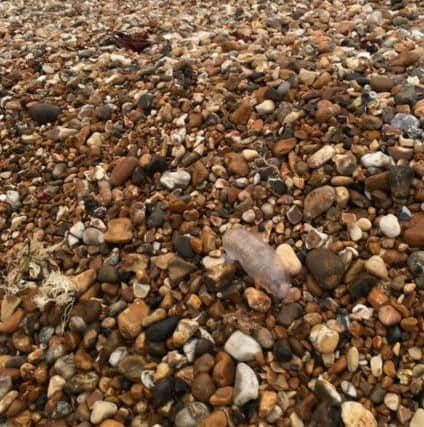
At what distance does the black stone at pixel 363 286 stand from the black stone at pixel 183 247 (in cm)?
106

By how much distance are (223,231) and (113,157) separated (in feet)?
4.48

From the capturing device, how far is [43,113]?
15.3 feet

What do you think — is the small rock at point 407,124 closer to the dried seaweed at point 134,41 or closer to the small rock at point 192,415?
the small rock at point 192,415

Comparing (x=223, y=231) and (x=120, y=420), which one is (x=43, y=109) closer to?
(x=223, y=231)

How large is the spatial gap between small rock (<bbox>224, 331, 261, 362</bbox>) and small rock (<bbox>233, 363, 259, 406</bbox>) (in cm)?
6

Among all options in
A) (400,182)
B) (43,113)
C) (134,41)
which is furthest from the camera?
(134,41)

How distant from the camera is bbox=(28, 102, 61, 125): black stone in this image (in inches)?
183

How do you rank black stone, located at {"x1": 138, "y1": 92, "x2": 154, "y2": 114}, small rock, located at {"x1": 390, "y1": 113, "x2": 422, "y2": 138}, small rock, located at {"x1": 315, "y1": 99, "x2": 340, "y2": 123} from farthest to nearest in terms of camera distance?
black stone, located at {"x1": 138, "y1": 92, "x2": 154, "y2": 114}, small rock, located at {"x1": 315, "y1": 99, "x2": 340, "y2": 123}, small rock, located at {"x1": 390, "y1": 113, "x2": 422, "y2": 138}

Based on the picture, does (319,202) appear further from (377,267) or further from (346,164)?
(377,267)

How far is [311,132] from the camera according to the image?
3717 millimetres

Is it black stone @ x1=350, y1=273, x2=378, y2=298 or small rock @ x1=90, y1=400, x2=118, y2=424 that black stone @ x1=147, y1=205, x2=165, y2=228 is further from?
black stone @ x1=350, y1=273, x2=378, y2=298

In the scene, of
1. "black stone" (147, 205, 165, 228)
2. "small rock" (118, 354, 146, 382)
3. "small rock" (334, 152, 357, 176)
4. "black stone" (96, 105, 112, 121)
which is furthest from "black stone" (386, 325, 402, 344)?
"black stone" (96, 105, 112, 121)

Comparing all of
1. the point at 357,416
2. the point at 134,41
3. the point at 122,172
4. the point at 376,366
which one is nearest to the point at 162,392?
the point at 357,416

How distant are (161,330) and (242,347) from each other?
0.50 m
